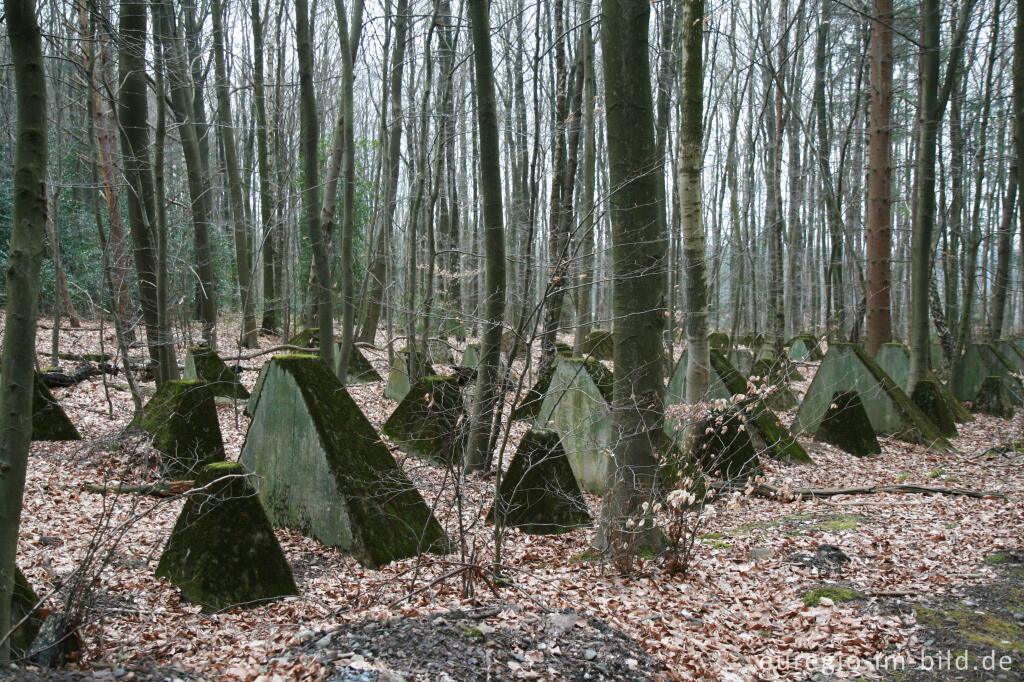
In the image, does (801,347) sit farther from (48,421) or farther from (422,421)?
(48,421)

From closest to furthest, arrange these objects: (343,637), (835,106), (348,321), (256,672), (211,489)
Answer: (256,672) < (343,637) < (211,489) < (348,321) < (835,106)

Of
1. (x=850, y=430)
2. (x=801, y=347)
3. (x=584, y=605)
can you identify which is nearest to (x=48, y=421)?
(x=584, y=605)

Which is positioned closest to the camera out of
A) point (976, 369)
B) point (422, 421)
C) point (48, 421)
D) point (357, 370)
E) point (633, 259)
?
point (633, 259)

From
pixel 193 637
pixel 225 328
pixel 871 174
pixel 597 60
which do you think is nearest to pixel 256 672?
pixel 193 637

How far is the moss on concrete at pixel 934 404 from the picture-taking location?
11219 mm

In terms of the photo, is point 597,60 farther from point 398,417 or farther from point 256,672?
point 256,672

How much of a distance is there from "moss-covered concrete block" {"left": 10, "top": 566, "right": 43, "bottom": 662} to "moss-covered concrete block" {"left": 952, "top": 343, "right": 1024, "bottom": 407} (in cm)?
1651

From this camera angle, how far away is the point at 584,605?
170 inches

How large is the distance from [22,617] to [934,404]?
12340 mm

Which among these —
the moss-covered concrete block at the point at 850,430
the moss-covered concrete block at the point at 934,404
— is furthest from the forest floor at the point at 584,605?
the moss-covered concrete block at the point at 934,404

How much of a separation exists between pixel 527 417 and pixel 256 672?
7.09 metres

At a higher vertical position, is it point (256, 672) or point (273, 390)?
point (273, 390)

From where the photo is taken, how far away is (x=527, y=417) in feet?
33.6

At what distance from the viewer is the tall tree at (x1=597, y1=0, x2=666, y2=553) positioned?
487 centimetres
